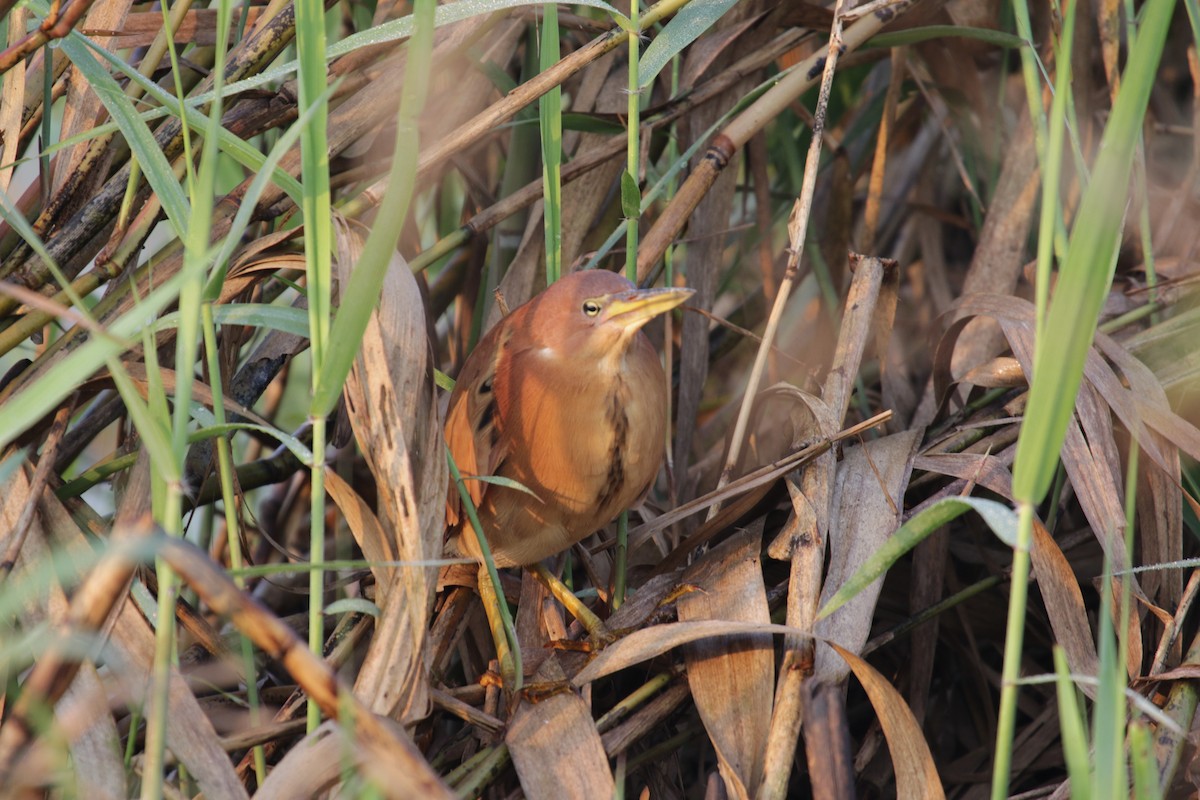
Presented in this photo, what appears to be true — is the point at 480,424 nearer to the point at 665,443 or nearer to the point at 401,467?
the point at 665,443

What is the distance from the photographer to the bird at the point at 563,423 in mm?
1904

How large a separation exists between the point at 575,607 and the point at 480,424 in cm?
36

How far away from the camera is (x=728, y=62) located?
2.39 m

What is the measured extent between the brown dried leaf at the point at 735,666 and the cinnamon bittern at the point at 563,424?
8.4 inches

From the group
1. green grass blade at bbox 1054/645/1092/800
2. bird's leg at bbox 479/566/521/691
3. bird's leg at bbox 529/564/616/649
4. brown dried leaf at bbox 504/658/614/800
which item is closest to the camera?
green grass blade at bbox 1054/645/1092/800

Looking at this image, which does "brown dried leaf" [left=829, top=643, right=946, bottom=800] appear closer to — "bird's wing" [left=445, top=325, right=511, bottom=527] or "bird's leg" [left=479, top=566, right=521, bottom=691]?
"bird's leg" [left=479, top=566, right=521, bottom=691]

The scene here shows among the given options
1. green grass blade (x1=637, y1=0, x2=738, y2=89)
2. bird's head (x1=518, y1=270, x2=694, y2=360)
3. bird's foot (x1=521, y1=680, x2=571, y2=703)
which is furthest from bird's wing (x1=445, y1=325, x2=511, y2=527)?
green grass blade (x1=637, y1=0, x2=738, y2=89)

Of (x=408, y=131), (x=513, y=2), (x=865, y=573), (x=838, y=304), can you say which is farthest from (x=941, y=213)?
(x=408, y=131)

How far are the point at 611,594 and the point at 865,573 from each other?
856mm

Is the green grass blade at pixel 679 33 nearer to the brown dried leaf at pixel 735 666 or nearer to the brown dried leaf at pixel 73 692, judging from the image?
the brown dried leaf at pixel 735 666

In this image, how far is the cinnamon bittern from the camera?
1906 mm

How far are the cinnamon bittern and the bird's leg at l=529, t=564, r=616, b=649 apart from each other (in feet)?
0.25

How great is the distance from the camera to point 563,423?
1.96 meters

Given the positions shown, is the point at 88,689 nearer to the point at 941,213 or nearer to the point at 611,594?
the point at 611,594
